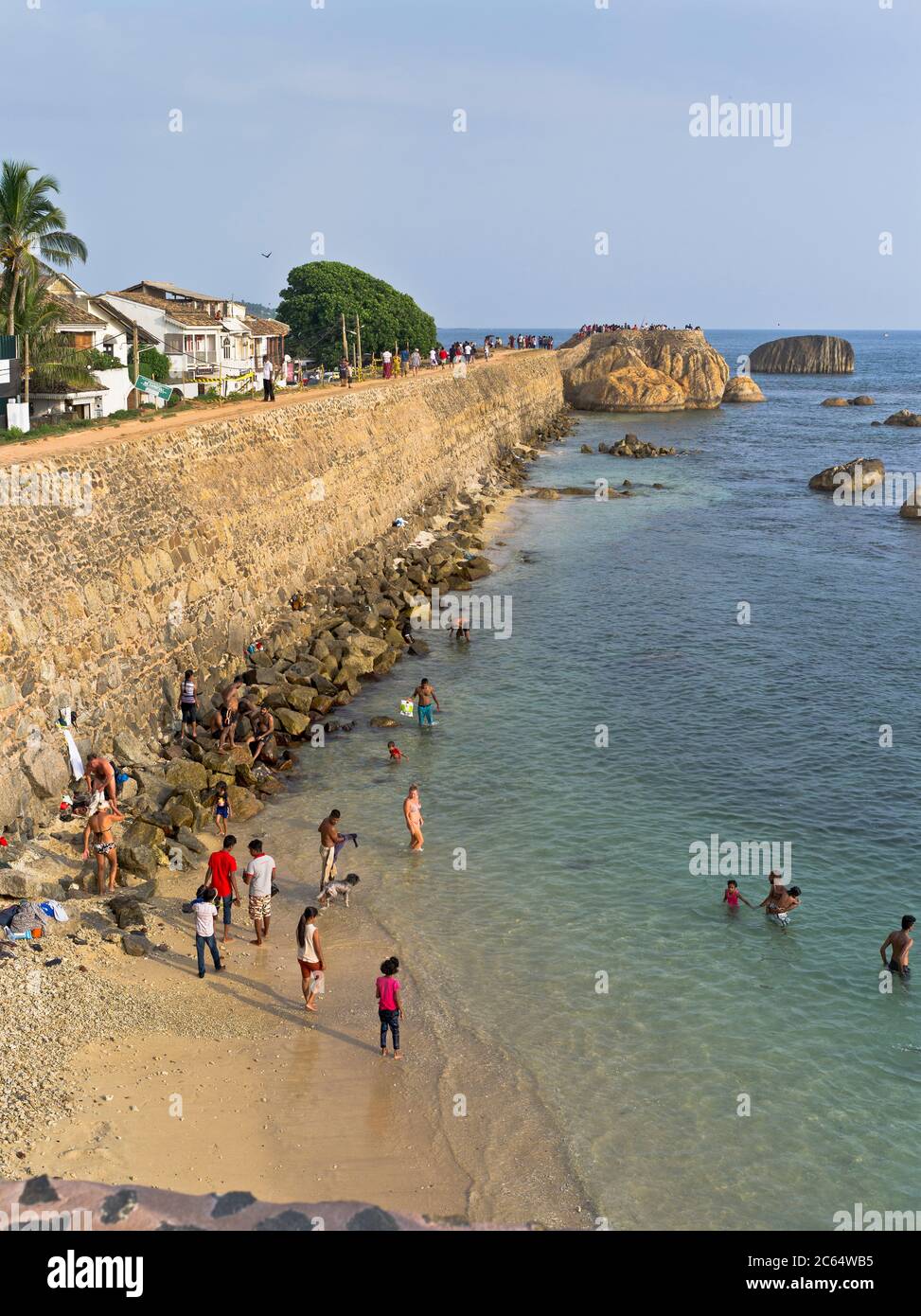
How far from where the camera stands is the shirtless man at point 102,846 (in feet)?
59.2

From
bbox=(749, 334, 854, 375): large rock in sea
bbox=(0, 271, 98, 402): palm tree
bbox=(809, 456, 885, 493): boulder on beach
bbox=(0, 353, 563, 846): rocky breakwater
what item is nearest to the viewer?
bbox=(0, 353, 563, 846): rocky breakwater

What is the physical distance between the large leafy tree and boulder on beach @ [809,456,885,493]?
37.8 meters

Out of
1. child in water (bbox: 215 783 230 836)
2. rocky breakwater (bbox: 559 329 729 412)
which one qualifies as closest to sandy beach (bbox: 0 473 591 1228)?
child in water (bbox: 215 783 230 836)

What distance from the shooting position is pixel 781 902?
59.9 feet

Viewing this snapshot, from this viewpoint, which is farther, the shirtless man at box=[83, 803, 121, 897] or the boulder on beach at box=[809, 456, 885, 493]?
the boulder on beach at box=[809, 456, 885, 493]

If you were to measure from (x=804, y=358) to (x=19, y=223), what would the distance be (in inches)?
6073

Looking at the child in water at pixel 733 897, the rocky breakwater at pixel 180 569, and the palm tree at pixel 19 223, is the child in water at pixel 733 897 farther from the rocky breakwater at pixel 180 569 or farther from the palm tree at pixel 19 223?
the palm tree at pixel 19 223

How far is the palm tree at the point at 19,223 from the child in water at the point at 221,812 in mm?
20853

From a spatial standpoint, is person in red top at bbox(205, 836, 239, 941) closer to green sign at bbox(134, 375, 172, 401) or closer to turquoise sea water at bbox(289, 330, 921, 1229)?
turquoise sea water at bbox(289, 330, 921, 1229)

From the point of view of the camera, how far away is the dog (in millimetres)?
18625

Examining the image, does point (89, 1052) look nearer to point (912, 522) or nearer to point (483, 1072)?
point (483, 1072)

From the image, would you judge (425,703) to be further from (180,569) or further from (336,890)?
(336,890)

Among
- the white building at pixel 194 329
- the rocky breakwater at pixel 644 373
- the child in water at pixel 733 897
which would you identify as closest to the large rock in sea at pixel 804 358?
the rocky breakwater at pixel 644 373

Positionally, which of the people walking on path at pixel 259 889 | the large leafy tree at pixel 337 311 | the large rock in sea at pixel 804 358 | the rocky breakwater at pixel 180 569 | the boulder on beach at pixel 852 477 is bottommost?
the people walking on path at pixel 259 889
